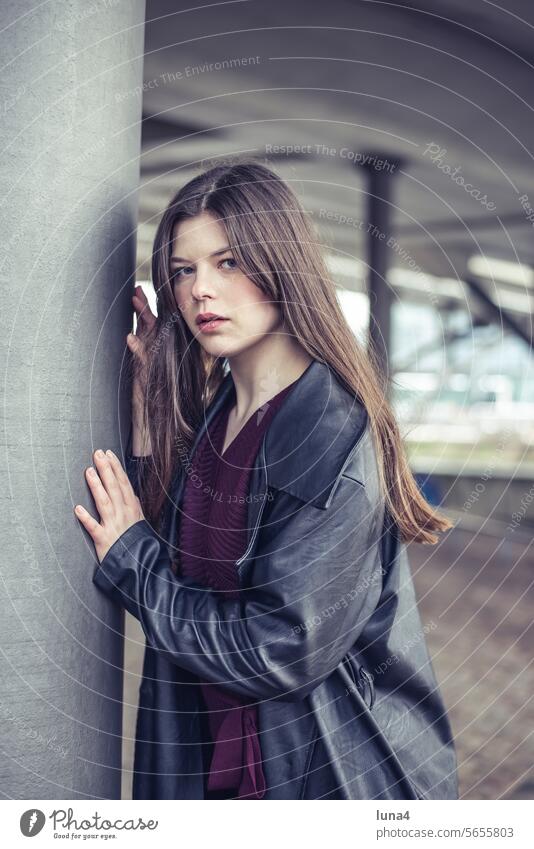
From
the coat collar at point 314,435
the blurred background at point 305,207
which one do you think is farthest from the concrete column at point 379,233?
the coat collar at point 314,435

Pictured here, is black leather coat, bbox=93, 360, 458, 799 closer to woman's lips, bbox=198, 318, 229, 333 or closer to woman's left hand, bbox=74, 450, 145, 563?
woman's left hand, bbox=74, 450, 145, 563

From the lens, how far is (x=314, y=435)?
1.33 m

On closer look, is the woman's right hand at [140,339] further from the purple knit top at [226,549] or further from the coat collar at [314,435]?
the coat collar at [314,435]

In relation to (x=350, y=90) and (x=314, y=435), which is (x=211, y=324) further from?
(x=350, y=90)

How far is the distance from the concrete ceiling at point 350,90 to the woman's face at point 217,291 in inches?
44.3

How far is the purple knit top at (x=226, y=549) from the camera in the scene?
1396 millimetres

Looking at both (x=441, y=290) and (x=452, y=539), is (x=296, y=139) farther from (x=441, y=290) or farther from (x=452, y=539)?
(x=441, y=290)

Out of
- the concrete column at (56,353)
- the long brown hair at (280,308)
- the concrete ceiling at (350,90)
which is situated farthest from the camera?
the concrete ceiling at (350,90)

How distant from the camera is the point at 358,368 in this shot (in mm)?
1426

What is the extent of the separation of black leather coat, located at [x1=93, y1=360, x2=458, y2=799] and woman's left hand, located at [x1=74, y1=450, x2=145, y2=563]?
0.07 feet

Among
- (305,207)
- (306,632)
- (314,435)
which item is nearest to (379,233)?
(305,207)

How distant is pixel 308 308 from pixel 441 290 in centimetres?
1569

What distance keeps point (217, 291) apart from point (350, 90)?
481cm

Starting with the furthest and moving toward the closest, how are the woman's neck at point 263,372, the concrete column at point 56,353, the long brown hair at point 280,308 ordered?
the woman's neck at point 263,372 < the long brown hair at point 280,308 < the concrete column at point 56,353
